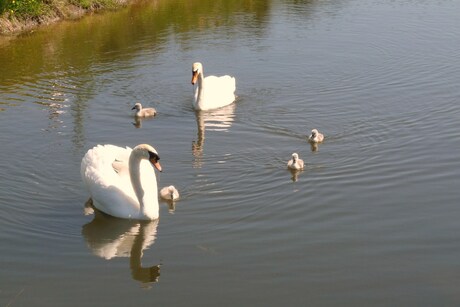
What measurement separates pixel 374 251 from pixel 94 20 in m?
22.4

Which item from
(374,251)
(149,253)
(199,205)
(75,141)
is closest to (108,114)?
(75,141)

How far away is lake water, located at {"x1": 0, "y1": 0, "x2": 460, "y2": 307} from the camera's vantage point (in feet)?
35.5

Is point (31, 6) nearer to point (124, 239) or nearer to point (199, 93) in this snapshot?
point (199, 93)

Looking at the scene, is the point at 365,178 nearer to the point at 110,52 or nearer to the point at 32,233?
the point at 32,233

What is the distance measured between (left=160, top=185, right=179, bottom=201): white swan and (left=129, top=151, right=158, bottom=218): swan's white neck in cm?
54

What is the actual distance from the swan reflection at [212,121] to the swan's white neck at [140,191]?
3.57 metres

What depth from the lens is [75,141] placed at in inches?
674

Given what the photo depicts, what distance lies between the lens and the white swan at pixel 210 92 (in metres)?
19.4

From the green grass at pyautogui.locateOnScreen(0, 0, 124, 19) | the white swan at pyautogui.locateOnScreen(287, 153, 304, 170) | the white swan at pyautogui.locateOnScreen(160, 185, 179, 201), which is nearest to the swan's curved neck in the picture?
the white swan at pyautogui.locateOnScreen(160, 185, 179, 201)

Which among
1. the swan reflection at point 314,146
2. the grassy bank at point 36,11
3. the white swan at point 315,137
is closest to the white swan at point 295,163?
the swan reflection at point 314,146

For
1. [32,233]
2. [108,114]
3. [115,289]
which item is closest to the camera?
[115,289]

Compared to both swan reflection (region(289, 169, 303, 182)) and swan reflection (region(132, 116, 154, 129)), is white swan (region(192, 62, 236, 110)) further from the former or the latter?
swan reflection (region(289, 169, 303, 182))

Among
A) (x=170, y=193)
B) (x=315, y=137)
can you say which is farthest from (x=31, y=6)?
(x=170, y=193)

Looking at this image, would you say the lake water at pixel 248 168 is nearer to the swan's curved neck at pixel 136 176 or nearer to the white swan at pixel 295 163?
the white swan at pixel 295 163
